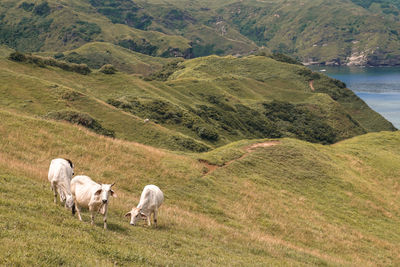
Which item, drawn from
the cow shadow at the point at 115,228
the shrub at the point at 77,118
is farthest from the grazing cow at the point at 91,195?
the shrub at the point at 77,118

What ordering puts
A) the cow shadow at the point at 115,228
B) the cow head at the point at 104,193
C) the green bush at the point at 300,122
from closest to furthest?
the cow head at the point at 104,193
the cow shadow at the point at 115,228
the green bush at the point at 300,122

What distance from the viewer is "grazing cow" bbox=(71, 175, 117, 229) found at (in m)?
13.7

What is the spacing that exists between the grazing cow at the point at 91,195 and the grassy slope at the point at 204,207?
81 cm

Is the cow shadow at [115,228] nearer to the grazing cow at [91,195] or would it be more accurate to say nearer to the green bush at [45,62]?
the grazing cow at [91,195]

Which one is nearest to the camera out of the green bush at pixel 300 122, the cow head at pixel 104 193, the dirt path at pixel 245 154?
the cow head at pixel 104 193

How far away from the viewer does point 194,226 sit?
1997 cm

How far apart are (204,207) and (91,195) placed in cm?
1292

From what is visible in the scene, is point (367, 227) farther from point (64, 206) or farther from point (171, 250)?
point (64, 206)

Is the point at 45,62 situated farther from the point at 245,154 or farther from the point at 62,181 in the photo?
the point at 62,181

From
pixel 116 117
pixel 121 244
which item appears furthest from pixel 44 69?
pixel 121 244

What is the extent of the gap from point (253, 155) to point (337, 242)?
16263 mm

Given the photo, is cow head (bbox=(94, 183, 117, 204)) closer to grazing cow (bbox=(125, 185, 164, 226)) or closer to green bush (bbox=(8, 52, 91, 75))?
grazing cow (bbox=(125, 185, 164, 226))

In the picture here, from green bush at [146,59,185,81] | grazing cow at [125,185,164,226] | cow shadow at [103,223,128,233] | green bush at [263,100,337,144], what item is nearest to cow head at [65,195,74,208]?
cow shadow at [103,223,128,233]

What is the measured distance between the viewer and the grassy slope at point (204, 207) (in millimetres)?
12094
